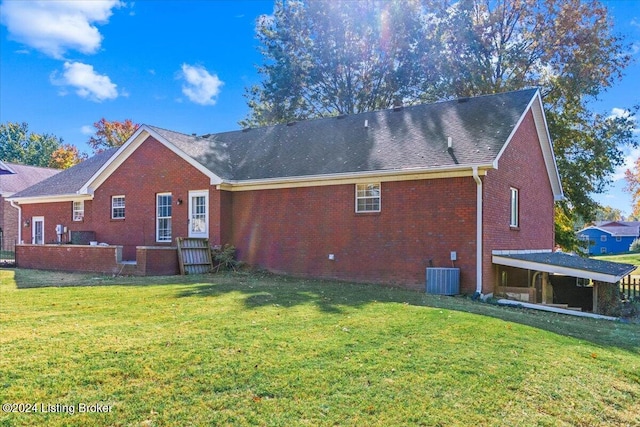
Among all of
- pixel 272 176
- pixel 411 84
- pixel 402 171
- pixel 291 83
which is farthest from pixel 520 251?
pixel 291 83

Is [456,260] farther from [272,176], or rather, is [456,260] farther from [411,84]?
[411,84]

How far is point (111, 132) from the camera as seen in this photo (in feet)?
164

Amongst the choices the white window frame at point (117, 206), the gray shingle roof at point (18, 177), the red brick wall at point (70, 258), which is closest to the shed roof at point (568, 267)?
the red brick wall at point (70, 258)

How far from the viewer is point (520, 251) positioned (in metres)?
15.8

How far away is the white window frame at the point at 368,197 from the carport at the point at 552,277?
374cm

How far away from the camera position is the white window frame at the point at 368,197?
14430 mm

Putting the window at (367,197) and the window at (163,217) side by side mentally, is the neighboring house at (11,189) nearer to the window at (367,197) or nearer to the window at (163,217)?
the window at (163,217)

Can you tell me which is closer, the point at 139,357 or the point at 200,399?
the point at 200,399

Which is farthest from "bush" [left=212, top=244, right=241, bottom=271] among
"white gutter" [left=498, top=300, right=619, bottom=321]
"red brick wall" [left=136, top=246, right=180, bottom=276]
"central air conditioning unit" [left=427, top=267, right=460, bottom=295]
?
"white gutter" [left=498, top=300, right=619, bottom=321]

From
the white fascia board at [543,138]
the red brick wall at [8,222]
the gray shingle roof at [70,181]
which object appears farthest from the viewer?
the red brick wall at [8,222]

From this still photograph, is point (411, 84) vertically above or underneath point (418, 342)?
above

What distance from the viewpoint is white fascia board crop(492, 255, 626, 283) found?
11883 millimetres

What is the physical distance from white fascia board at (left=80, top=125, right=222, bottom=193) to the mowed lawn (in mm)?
8048

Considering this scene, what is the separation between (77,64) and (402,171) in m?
21.0
